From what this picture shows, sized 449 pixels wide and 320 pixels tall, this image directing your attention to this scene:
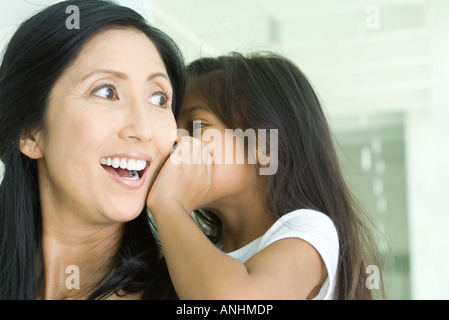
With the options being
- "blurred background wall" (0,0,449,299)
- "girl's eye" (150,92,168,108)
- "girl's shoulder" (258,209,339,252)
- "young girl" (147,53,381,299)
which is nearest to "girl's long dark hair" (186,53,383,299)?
"young girl" (147,53,381,299)

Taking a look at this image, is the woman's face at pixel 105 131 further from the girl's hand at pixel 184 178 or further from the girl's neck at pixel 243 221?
the girl's neck at pixel 243 221

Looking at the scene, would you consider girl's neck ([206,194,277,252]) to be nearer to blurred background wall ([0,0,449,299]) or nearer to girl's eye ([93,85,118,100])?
girl's eye ([93,85,118,100])

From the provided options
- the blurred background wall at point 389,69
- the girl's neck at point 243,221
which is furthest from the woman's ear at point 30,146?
the blurred background wall at point 389,69

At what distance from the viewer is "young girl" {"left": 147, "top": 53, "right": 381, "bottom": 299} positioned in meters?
1.26

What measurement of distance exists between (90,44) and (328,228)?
702 mm

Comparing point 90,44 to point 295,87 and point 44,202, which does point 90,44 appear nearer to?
point 44,202

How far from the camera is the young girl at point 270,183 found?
1256mm

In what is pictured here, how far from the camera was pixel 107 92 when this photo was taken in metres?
1.25

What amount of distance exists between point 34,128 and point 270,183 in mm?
639

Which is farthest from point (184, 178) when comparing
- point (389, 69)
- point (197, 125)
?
point (389, 69)

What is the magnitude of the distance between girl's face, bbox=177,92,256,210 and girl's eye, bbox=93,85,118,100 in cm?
36

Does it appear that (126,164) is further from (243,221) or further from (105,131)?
(243,221)

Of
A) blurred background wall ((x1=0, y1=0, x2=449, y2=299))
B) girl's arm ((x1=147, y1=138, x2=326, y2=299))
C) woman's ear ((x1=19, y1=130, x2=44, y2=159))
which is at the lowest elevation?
girl's arm ((x1=147, y1=138, x2=326, y2=299))
